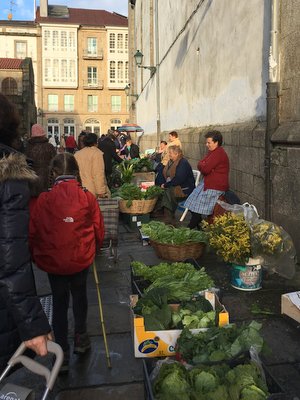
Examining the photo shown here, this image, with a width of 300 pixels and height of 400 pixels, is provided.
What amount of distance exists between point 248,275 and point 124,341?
5.59 feet

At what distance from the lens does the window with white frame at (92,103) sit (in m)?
56.2

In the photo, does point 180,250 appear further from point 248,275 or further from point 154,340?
point 154,340

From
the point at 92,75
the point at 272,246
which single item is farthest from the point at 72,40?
the point at 272,246

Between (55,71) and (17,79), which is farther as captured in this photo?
(55,71)

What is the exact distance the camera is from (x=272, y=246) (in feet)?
15.7

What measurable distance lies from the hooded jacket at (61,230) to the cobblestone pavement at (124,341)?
0.81 m

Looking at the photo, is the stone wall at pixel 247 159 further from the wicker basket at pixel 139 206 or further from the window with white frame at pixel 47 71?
the window with white frame at pixel 47 71

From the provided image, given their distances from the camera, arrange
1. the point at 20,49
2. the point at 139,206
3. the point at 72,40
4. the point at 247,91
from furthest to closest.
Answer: the point at 72,40, the point at 20,49, the point at 247,91, the point at 139,206

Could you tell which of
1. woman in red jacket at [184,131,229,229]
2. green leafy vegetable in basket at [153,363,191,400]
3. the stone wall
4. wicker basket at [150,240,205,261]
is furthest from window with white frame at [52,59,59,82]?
green leafy vegetable in basket at [153,363,191,400]

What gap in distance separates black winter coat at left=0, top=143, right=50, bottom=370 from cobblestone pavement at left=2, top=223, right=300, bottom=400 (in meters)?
1.28

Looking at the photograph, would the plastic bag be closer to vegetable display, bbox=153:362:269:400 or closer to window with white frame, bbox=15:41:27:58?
vegetable display, bbox=153:362:269:400

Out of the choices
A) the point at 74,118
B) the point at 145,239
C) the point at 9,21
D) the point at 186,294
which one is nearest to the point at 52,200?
the point at 186,294

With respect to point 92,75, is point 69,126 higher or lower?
lower

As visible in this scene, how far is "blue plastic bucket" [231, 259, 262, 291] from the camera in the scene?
500 cm
